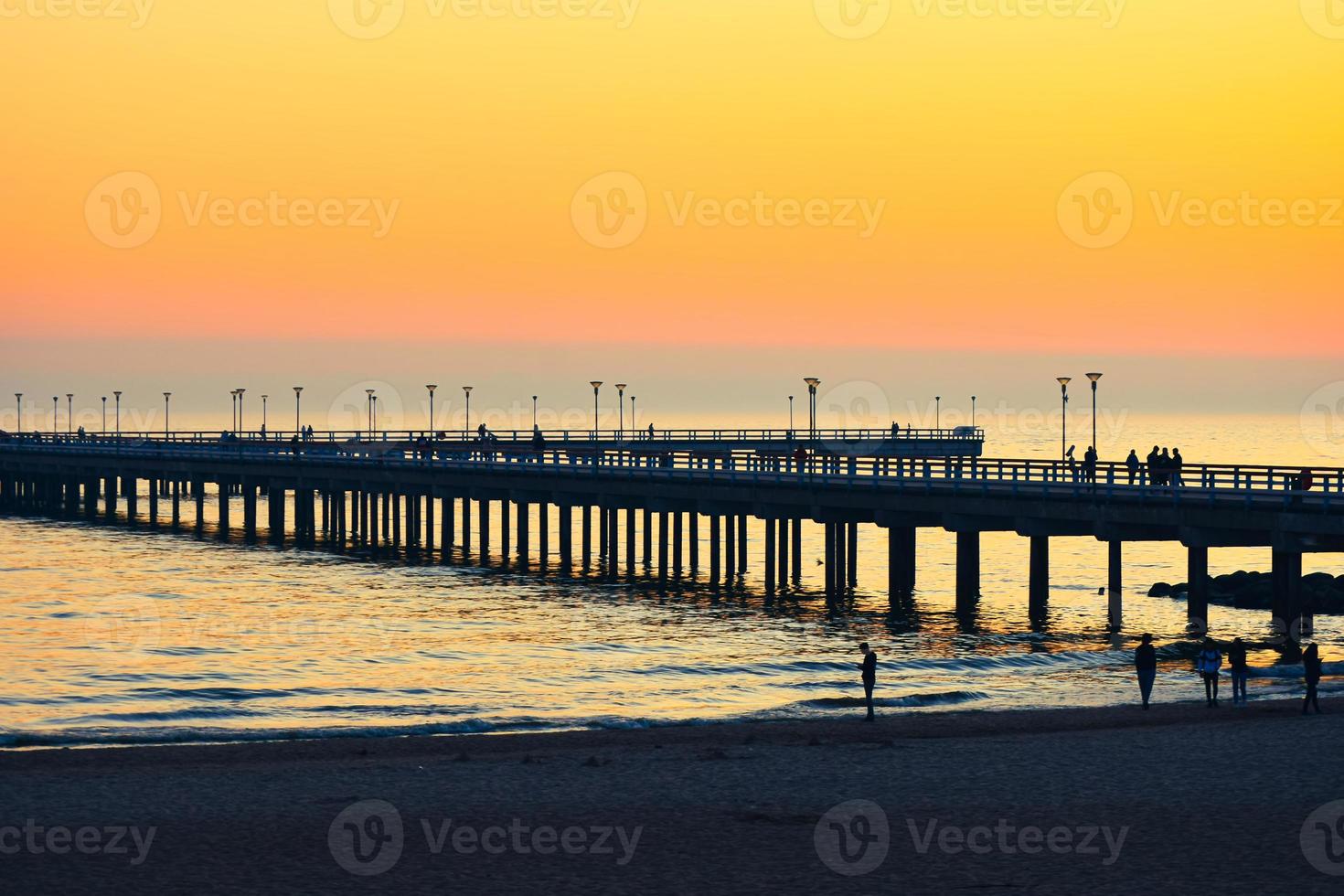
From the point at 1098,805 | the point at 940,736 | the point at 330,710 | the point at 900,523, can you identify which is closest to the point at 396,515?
the point at 900,523

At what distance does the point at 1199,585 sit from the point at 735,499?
764 inches

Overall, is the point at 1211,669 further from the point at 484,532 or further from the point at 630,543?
the point at 484,532

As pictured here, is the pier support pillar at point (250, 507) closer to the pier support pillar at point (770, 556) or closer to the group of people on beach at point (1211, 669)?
the pier support pillar at point (770, 556)

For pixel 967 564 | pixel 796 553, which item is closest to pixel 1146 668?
pixel 967 564

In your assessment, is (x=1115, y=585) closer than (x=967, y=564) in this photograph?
Yes

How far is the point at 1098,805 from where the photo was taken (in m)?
21.4

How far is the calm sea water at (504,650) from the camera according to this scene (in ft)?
110

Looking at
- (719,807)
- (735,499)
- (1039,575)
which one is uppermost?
(735,499)

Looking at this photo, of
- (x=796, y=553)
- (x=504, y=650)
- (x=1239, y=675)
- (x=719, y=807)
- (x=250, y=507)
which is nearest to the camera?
(x=719, y=807)

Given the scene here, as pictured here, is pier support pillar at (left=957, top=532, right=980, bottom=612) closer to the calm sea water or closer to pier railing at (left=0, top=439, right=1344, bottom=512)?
the calm sea water

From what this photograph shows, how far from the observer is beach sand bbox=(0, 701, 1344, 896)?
704 inches

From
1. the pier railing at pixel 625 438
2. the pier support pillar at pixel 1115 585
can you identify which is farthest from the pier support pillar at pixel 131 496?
the pier support pillar at pixel 1115 585

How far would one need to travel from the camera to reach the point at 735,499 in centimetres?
5819

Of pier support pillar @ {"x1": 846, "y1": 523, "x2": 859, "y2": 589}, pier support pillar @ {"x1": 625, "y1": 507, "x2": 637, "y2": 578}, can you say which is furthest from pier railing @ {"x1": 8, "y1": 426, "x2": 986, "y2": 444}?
pier support pillar @ {"x1": 846, "y1": 523, "x2": 859, "y2": 589}
